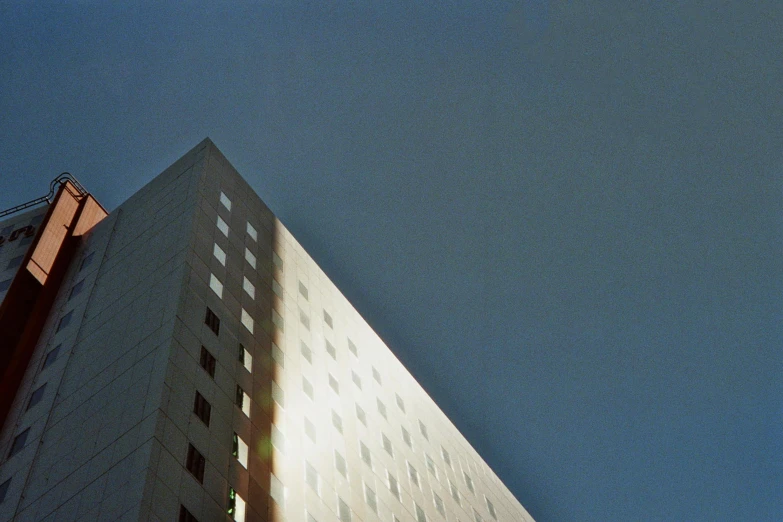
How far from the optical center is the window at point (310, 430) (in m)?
38.0

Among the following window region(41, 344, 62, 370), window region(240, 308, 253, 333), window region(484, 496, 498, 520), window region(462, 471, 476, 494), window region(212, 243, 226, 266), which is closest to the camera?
window region(41, 344, 62, 370)

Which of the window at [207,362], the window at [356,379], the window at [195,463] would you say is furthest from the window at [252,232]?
A: the window at [195,463]

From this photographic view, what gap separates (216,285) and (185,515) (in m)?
15.0

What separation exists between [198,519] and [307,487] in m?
8.61

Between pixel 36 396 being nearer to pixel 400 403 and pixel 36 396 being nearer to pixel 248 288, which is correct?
pixel 248 288

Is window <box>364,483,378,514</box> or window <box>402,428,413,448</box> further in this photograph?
window <box>402,428,413,448</box>

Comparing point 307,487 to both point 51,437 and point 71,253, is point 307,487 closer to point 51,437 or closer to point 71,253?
point 51,437

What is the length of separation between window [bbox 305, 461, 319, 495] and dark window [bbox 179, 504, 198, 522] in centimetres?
913

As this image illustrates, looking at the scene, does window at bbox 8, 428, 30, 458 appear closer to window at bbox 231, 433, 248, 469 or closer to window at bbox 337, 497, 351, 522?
window at bbox 231, 433, 248, 469

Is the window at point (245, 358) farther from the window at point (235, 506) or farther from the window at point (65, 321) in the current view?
the window at point (65, 321)

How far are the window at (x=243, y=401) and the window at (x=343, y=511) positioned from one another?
7128 millimetres

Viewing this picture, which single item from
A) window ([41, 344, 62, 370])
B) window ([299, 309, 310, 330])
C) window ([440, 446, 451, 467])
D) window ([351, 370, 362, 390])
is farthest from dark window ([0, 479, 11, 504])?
window ([440, 446, 451, 467])

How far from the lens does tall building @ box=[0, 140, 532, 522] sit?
28.3 metres

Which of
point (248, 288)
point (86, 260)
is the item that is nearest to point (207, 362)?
point (248, 288)
